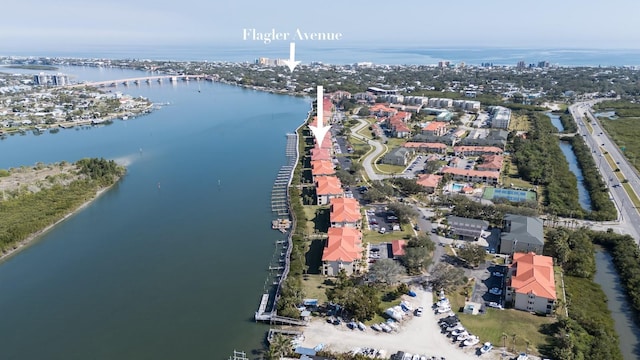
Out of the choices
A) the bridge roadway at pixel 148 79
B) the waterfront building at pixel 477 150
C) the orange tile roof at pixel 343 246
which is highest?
the bridge roadway at pixel 148 79

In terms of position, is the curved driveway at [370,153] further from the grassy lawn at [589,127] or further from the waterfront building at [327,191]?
the grassy lawn at [589,127]

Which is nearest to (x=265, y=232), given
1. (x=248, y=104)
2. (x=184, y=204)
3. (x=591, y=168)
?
(x=184, y=204)

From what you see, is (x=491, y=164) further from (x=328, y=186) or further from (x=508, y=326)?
(x=508, y=326)

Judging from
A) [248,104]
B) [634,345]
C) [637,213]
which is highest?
[248,104]

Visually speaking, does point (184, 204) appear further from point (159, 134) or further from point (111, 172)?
point (159, 134)

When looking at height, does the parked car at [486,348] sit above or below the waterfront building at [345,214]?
below

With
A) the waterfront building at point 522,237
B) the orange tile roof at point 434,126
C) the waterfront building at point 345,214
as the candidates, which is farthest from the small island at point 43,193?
the orange tile roof at point 434,126

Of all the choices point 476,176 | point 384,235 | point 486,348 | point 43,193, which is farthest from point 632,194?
point 43,193
